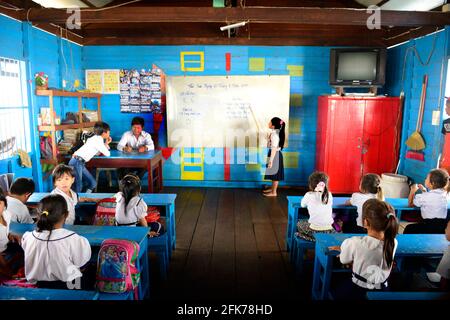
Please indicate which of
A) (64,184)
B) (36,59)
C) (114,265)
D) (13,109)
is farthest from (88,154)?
(114,265)

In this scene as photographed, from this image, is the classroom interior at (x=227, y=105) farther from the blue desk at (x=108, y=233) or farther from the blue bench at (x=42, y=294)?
the blue bench at (x=42, y=294)

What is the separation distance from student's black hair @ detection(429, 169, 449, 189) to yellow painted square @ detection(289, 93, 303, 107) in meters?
3.14

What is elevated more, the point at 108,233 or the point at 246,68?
the point at 246,68

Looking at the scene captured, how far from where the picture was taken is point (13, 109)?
3.81 metres

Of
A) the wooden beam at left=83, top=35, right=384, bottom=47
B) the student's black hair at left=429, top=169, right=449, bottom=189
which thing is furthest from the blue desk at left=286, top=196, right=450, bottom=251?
the wooden beam at left=83, top=35, right=384, bottom=47

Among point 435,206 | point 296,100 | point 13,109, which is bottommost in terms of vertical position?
point 435,206

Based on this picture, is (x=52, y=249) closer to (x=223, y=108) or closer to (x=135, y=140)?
(x=135, y=140)

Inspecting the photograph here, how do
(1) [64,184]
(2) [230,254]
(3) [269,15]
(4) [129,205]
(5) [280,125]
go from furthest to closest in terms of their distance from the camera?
(5) [280,125]
(3) [269,15]
(2) [230,254]
(1) [64,184]
(4) [129,205]

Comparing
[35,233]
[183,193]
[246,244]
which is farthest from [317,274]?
[183,193]

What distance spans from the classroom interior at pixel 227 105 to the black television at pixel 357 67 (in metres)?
0.03

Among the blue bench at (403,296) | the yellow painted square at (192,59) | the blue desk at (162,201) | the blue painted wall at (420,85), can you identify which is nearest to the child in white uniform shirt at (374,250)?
the blue bench at (403,296)

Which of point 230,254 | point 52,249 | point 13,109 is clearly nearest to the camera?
point 52,249

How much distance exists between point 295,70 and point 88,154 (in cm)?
345
